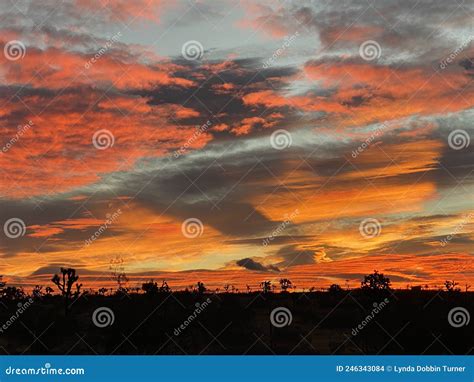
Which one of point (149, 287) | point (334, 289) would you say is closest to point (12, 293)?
point (149, 287)

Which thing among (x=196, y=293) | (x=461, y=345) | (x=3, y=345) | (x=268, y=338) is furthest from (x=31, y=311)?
(x=461, y=345)

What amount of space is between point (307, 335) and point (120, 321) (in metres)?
13.6

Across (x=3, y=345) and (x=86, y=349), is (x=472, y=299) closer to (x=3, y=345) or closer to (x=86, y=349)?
(x=86, y=349)

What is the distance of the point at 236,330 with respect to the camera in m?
47.6

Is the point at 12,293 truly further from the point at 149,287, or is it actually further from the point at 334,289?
the point at 334,289

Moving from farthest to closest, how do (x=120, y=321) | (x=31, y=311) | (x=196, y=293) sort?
(x=196, y=293)
(x=31, y=311)
(x=120, y=321)

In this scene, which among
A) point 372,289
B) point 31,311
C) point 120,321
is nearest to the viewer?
point 120,321

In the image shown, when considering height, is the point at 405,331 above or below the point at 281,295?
below

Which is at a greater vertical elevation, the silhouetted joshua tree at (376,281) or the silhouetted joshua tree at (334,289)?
the silhouetted joshua tree at (334,289)

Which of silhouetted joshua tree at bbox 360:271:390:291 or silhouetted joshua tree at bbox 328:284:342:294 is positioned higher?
silhouetted joshua tree at bbox 328:284:342:294

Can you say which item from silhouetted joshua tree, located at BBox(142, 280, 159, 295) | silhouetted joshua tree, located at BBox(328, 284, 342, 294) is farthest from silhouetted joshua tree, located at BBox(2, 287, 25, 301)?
silhouetted joshua tree, located at BBox(328, 284, 342, 294)

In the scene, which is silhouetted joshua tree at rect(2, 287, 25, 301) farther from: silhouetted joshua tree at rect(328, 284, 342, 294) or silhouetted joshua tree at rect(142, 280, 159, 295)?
silhouetted joshua tree at rect(328, 284, 342, 294)

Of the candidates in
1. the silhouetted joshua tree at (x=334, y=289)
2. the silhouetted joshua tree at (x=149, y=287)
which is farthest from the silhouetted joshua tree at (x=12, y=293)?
the silhouetted joshua tree at (x=334, y=289)

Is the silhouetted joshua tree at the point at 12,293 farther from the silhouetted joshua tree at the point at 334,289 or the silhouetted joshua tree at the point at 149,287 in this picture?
the silhouetted joshua tree at the point at 334,289
